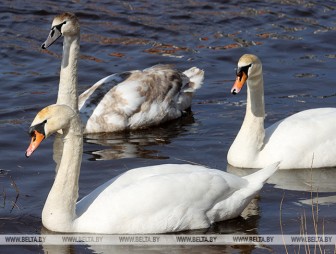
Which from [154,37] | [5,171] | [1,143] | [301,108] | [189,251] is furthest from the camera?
[154,37]

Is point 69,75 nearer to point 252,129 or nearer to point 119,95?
point 119,95

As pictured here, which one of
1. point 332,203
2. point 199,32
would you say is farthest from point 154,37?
point 332,203

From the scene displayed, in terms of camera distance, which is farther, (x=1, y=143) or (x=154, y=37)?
(x=154, y=37)

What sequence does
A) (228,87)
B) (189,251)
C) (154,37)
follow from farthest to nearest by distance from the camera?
1. (154,37)
2. (228,87)
3. (189,251)

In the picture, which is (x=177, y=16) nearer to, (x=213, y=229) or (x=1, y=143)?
(x=1, y=143)

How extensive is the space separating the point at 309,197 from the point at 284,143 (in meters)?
1.11

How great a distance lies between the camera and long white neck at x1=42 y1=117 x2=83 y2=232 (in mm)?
9484

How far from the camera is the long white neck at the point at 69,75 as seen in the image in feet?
44.5

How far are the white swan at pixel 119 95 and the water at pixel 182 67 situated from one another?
23 cm

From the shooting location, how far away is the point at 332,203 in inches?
415

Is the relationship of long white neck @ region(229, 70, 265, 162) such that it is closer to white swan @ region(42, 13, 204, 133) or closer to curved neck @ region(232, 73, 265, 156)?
curved neck @ region(232, 73, 265, 156)

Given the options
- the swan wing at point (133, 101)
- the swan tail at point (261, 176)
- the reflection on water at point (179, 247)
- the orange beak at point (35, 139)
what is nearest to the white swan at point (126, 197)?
the orange beak at point (35, 139)

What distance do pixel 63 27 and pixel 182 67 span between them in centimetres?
346

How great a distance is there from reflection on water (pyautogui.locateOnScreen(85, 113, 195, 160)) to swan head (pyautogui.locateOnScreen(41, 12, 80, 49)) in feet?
4.62
